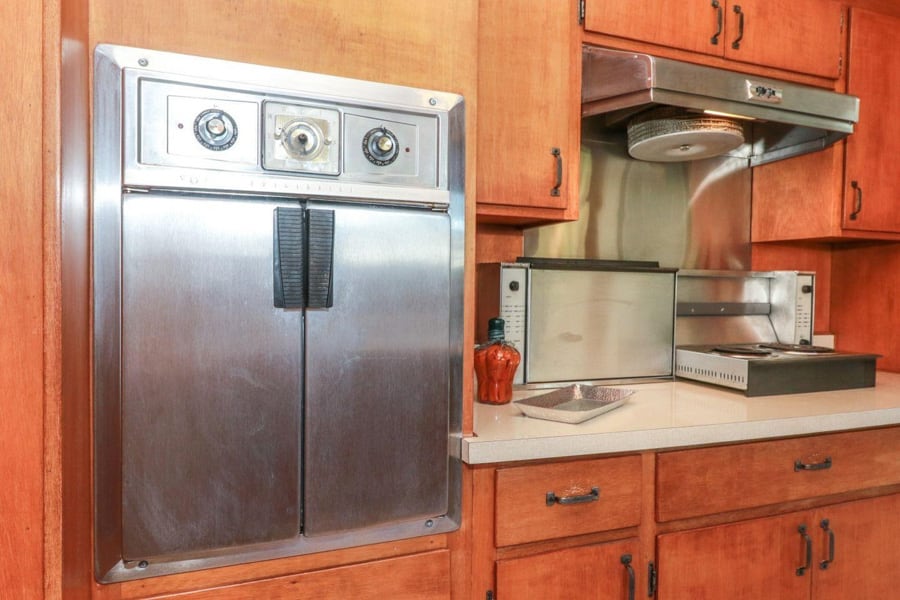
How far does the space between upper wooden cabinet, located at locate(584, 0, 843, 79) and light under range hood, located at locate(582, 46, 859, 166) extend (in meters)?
0.14

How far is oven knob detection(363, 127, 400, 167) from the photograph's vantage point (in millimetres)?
1084

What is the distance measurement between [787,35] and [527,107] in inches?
39.7

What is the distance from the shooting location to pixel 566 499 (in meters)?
1.23

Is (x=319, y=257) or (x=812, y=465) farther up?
(x=319, y=257)

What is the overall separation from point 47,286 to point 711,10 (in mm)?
1892

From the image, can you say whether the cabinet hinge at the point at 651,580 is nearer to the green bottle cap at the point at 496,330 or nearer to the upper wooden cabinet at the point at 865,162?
the green bottle cap at the point at 496,330

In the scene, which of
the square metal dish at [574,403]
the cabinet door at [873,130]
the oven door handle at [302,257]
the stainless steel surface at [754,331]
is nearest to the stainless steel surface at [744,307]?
the stainless steel surface at [754,331]

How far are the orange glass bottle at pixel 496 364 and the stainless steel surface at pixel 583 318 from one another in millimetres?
179

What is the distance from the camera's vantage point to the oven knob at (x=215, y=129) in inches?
38.3

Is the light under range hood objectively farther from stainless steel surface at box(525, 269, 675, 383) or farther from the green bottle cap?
the green bottle cap

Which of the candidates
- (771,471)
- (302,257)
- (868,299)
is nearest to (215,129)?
(302,257)

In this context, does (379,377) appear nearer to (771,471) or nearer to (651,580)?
(651,580)

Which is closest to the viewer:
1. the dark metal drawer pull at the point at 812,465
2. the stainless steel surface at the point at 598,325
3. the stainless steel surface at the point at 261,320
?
the stainless steel surface at the point at 261,320

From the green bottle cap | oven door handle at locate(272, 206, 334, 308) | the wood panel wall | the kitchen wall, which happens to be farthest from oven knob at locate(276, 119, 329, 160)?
the kitchen wall
